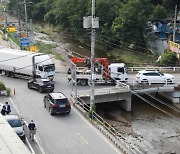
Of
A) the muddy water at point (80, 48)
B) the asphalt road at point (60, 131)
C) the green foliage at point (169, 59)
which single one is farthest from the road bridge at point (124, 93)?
the muddy water at point (80, 48)

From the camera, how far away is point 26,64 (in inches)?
1542

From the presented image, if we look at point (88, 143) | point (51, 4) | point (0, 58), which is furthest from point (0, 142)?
point (51, 4)

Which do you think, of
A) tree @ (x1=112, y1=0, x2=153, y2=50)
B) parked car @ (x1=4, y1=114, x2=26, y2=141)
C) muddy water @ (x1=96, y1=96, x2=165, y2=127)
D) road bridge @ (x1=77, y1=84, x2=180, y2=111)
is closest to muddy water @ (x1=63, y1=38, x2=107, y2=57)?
tree @ (x1=112, y1=0, x2=153, y2=50)

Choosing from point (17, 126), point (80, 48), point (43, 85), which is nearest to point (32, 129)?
point (17, 126)

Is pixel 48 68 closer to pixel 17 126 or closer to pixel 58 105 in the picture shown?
pixel 58 105

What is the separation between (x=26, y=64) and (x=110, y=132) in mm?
17853

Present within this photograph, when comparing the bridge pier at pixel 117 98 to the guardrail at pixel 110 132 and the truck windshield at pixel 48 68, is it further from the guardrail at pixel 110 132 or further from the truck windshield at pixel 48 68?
the truck windshield at pixel 48 68

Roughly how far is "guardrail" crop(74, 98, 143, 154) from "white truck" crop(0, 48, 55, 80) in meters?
8.74

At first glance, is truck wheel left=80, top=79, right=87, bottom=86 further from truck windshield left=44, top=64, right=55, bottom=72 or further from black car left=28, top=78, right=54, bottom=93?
black car left=28, top=78, right=54, bottom=93

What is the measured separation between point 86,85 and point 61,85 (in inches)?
99.1

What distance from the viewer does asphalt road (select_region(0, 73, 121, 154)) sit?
21188 millimetres

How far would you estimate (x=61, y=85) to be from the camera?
121 feet

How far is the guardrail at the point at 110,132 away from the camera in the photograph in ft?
68.1

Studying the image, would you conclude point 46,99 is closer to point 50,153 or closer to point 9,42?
point 50,153
